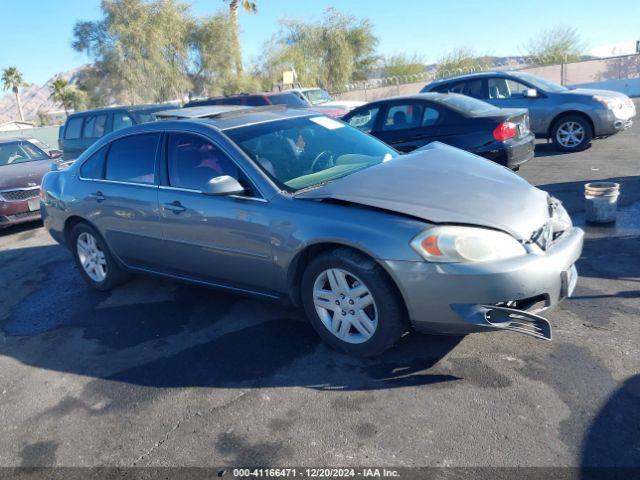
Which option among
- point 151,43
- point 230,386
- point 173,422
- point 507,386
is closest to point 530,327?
point 507,386

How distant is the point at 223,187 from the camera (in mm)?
3973

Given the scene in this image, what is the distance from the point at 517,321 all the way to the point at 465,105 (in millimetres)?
5721

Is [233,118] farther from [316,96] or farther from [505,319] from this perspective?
[316,96]

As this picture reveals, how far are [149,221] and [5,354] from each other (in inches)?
60.3

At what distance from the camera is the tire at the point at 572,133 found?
1031 cm

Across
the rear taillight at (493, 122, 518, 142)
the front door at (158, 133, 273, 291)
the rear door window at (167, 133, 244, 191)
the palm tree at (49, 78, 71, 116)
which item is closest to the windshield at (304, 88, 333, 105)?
the rear taillight at (493, 122, 518, 142)

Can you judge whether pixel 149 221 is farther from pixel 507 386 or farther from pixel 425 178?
pixel 507 386

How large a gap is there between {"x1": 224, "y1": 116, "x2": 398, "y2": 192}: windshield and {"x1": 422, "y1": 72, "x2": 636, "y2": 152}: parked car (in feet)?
22.0

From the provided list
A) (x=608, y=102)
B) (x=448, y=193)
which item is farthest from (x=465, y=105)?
(x=448, y=193)

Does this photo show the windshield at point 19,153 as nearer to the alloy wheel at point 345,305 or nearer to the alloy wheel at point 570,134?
the alloy wheel at point 345,305

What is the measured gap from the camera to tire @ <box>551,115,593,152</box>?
406 inches

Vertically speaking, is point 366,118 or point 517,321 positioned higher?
point 366,118

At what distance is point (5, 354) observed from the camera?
456 cm

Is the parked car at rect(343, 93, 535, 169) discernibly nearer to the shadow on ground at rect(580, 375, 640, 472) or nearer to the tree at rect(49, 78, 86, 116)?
the shadow on ground at rect(580, 375, 640, 472)
